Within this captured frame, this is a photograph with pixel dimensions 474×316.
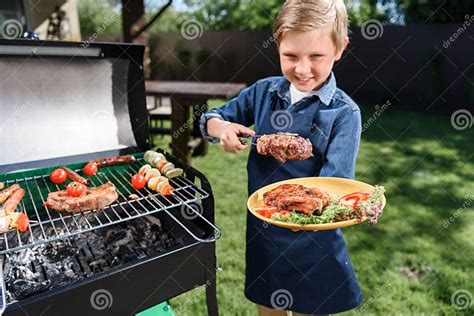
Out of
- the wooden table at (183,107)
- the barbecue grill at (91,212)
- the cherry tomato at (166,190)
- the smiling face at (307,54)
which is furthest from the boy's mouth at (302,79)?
the wooden table at (183,107)

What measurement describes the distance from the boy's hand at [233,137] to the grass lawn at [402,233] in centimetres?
150

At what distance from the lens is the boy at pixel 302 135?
1.42 m

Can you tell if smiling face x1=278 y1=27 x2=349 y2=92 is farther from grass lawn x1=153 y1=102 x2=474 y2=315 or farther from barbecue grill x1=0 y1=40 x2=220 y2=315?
grass lawn x1=153 y1=102 x2=474 y2=315

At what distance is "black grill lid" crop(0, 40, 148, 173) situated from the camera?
1.98 meters

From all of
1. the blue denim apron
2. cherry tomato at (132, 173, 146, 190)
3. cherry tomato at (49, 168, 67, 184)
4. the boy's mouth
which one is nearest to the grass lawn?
the blue denim apron

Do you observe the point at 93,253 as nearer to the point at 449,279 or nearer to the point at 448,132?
the point at 449,279

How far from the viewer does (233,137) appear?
5.40 feet

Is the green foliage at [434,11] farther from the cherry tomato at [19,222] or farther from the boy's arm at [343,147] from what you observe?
the cherry tomato at [19,222]

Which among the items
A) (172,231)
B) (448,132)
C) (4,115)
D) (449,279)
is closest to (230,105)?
(172,231)

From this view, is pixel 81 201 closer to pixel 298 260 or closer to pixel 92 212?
pixel 92 212

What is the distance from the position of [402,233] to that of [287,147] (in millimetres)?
2615

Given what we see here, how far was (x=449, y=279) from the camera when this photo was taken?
290 centimetres

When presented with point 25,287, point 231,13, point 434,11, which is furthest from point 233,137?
point 231,13

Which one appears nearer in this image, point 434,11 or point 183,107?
point 183,107
